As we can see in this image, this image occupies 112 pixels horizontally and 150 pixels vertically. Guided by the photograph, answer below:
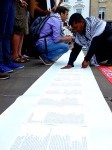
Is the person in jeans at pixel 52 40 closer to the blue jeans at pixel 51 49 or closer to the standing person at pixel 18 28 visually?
the blue jeans at pixel 51 49

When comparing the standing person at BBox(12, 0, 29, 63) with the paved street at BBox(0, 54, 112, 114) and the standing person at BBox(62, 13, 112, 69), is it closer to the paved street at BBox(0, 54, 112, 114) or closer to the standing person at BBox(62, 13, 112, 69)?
the paved street at BBox(0, 54, 112, 114)

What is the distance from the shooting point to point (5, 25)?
12.2ft

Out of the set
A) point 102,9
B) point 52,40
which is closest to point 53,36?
point 52,40

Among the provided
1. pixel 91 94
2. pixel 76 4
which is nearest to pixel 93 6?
pixel 76 4

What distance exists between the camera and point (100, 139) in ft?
5.46

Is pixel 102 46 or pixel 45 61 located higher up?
pixel 102 46

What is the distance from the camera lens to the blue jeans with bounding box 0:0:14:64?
12.1 ft

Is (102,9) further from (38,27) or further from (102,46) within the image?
(102,46)

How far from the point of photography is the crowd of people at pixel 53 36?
385cm

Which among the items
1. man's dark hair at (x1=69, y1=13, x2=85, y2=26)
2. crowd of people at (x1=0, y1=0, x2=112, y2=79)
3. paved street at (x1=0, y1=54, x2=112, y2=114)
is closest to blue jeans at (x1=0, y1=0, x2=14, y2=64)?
crowd of people at (x1=0, y1=0, x2=112, y2=79)

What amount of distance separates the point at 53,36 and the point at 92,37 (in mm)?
778

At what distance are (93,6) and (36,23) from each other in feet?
124

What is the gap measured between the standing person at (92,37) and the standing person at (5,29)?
73cm

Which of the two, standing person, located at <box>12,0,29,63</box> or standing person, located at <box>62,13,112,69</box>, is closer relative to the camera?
standing person, located at <box>62,13,112,69</box>
